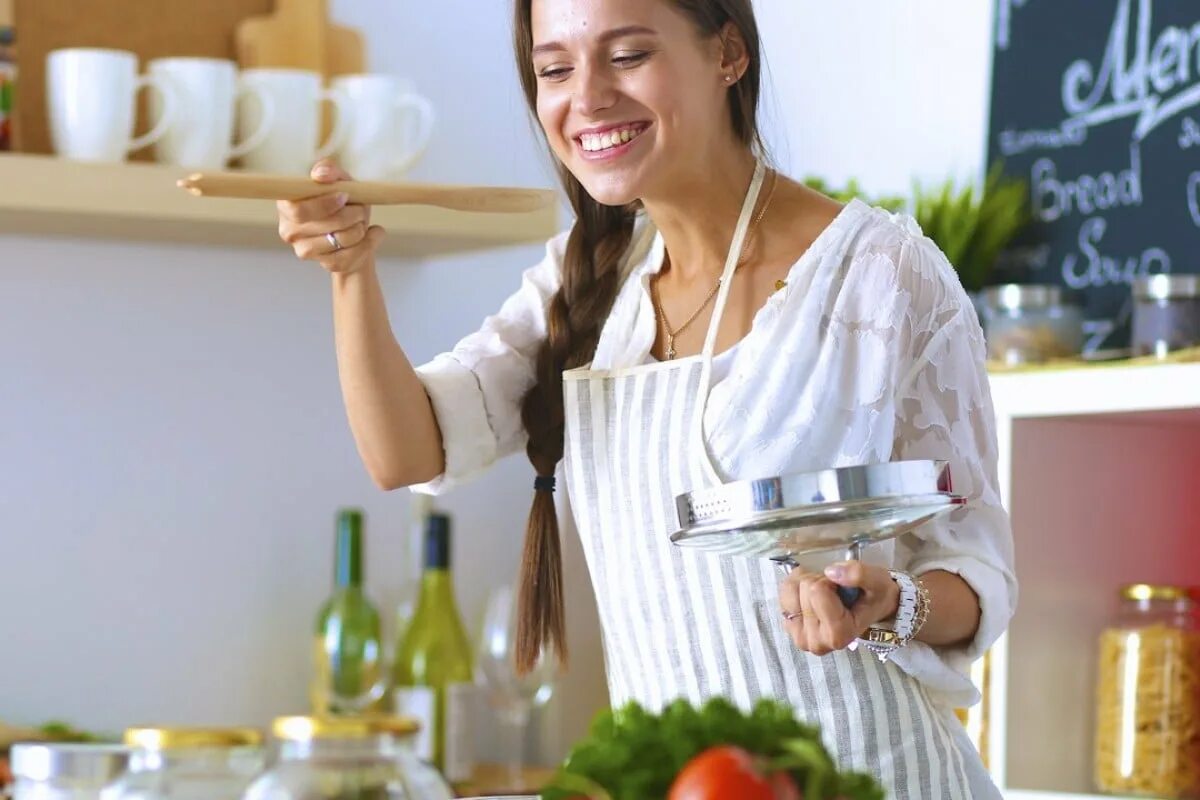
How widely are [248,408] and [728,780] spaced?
182 cm

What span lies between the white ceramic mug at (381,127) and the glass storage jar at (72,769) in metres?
1.45

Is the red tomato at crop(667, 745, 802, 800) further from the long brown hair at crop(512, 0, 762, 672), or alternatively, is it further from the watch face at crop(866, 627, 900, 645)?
the long brown hair at crop(512, 0, 762, 672)

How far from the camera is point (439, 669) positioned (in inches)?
93.4

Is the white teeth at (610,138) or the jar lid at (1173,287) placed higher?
the white teeth at (610,138)

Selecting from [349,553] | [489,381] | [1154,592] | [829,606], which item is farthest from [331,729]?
[349,553]

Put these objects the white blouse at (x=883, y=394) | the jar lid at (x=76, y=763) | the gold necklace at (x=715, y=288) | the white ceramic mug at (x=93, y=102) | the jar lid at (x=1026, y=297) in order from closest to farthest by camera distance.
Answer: the jar lid at (x=76, y=763) < the white blouse at (x=883, y=394) < the gold necklace at (x=715, y=288) < the jar lid at (x=1026, y=297) < the white ceramic mug at (x=93, y=102)

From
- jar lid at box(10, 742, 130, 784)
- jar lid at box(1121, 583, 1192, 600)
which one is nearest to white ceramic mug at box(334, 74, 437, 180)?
jar lid at box(1121, 583, 1192, 600)

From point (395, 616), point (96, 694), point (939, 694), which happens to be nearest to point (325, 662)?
point (395, 616)

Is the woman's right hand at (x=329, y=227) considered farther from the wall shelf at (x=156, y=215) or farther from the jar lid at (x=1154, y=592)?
the jar lid at (x=1154, y=592)

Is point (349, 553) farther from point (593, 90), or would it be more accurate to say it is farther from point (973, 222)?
point (593, 90)

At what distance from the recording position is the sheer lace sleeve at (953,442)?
1.26m

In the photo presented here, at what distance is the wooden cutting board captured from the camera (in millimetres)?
2301

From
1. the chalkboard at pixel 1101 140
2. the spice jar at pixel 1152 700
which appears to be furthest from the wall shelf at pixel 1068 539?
the chalkboard at pixel 1101 140

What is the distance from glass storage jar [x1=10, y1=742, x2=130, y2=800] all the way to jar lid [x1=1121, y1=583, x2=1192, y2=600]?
1.23m
